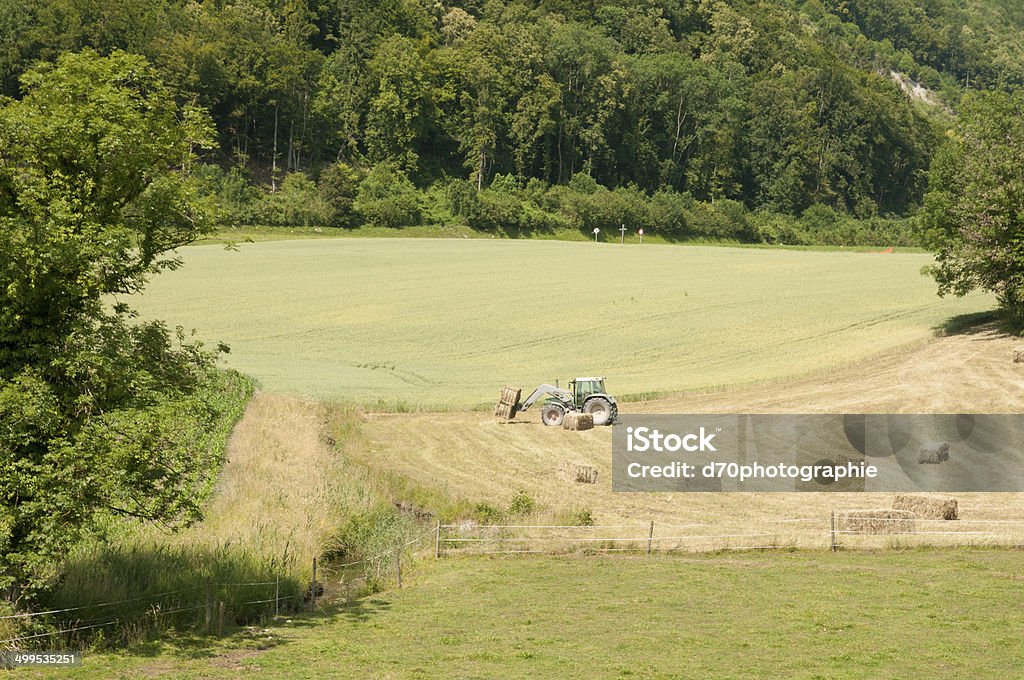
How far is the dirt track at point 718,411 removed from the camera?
34.3 m

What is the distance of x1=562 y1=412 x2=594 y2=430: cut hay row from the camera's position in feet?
142

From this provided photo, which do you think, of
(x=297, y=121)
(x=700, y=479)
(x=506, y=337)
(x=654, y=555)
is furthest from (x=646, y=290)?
(x=297, y=121)

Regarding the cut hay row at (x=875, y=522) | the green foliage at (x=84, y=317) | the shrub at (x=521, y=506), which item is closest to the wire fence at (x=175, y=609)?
the green foliage at (x=84, y=317)

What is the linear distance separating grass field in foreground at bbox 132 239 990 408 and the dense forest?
28.8m

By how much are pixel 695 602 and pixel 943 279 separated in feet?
138

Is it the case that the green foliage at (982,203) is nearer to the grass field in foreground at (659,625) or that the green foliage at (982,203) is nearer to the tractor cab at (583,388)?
the tractor cab at (583,388)

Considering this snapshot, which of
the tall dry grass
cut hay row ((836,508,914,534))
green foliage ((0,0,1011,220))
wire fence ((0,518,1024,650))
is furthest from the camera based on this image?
green foliage ((0,0,1011,220))

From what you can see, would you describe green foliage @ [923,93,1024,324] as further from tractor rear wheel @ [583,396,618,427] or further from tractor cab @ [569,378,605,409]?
tractor rear wheel @ [583,396,618,427]

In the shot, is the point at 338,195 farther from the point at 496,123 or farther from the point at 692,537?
the point at 692,537

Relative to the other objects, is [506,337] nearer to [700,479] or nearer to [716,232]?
[700,479]

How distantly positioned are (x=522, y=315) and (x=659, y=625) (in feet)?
166

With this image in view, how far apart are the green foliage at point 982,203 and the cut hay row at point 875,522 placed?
28634mm

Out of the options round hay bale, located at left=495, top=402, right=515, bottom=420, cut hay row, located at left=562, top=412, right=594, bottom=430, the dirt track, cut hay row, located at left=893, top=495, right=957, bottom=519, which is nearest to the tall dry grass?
the dirt track

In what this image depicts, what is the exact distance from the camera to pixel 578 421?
142ft
